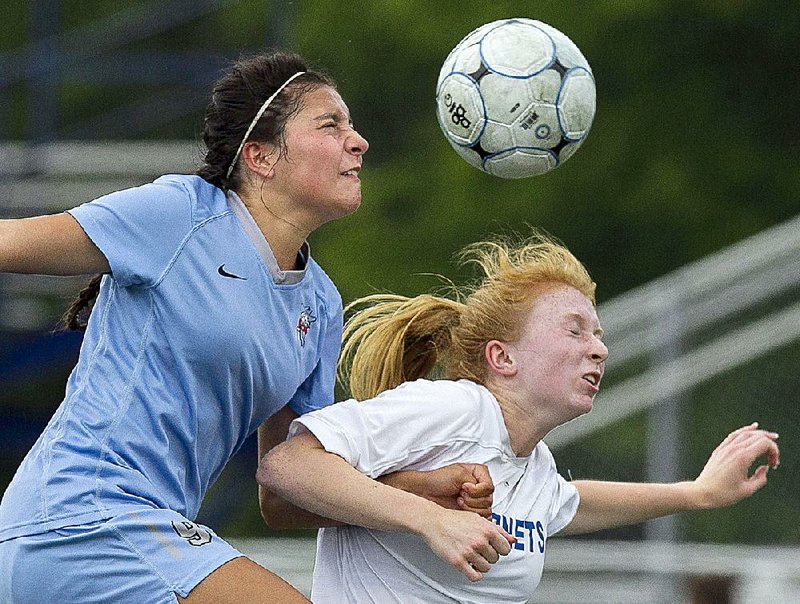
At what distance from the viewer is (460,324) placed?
4.25 meters

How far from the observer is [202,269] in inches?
145

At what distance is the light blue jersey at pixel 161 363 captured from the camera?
139 inches

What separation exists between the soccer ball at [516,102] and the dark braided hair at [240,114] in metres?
0.67

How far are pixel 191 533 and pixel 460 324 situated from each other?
1028 millimetres

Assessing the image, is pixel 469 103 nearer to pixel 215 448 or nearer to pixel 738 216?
pixel 215 448

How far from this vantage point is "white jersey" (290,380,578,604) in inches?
149

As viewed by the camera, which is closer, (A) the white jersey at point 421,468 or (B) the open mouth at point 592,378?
(A) the white jersey at point 421,468

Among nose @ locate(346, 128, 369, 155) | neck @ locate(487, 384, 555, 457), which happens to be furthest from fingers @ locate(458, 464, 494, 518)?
nose @ locate(346, 128, 369, 155)

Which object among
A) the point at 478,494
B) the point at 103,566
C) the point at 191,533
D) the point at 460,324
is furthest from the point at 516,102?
the point at 103,566

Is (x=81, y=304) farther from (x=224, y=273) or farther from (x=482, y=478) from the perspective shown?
(x=482, y=478)

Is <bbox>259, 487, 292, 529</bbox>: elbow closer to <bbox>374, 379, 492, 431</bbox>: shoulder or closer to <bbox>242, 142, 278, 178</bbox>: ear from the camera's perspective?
<bbox>374, 379, 492, 431</bbox>: shoulder

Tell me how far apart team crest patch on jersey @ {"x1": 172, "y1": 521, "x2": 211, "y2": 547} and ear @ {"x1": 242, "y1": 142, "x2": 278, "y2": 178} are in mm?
868

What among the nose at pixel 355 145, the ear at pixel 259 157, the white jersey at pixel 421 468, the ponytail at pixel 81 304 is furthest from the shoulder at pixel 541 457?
the ponytail at pixel 81 304

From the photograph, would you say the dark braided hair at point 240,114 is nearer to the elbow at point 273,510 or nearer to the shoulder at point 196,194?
the shoulder at point 196,194
